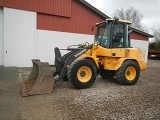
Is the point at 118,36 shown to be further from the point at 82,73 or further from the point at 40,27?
the point at 40,27

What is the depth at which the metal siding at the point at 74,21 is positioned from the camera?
16.2 metres

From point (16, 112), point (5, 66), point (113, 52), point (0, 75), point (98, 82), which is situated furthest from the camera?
point (5, 66)

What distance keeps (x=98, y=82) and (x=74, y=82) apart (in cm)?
202

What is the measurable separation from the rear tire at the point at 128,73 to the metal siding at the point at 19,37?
287 inches

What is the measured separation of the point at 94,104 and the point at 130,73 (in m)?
3.69

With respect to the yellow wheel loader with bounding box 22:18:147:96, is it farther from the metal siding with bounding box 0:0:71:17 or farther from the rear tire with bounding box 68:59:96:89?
the metal siding with bounding box 0:0:71:17

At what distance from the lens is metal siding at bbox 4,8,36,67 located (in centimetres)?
1470

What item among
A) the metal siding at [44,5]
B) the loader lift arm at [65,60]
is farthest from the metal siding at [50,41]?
the loader lift arm at [65,60]

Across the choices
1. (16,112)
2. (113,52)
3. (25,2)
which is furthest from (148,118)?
(25,2)

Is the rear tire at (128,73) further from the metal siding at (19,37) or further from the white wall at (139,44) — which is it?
the white wall at (139,44)

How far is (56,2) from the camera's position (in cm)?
1633

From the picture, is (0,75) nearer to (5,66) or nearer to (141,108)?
(5,66)

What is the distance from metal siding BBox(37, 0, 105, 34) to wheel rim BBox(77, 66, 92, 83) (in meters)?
7.87

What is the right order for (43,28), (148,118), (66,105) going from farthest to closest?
(43,28), (66,105), (148,118)
